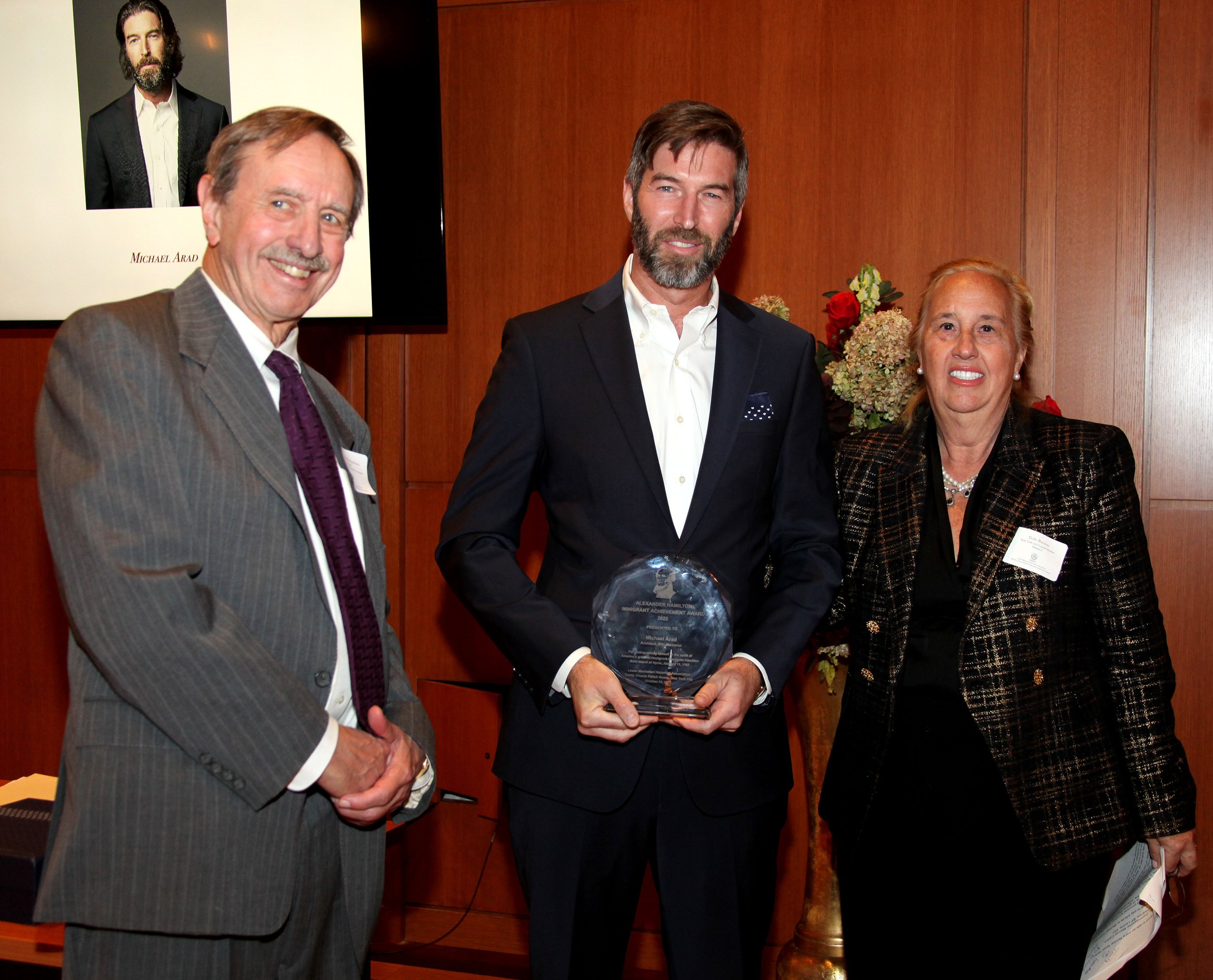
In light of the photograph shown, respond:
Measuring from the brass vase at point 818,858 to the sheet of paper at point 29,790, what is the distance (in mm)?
2039

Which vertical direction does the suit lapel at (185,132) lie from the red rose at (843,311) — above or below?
above

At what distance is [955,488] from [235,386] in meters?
1.52

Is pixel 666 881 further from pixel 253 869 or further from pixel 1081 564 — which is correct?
pixel 1081 564

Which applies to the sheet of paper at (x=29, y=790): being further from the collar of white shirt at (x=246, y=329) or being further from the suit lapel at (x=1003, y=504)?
the suit lapel at (x=1003, y=504)

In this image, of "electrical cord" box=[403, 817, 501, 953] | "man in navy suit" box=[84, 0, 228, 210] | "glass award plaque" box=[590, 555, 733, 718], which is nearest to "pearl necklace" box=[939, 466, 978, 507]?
"glass award plaque" box=[590, 555, 733, 718]

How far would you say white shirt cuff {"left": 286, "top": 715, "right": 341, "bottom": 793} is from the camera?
4.71 ft

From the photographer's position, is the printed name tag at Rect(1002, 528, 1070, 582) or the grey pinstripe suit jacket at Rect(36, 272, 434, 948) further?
the printed name tag at Rect(1002, 528, 1070, 582)

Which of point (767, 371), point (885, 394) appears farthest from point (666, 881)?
point (885, 394)

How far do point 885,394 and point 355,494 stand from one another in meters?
1.37

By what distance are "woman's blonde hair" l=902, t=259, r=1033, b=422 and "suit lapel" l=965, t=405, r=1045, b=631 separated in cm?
18

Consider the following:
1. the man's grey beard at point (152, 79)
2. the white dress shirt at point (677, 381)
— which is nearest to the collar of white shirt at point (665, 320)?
the white dress shirt at point (677, 381)

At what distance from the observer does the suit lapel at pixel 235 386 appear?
4.82 feet

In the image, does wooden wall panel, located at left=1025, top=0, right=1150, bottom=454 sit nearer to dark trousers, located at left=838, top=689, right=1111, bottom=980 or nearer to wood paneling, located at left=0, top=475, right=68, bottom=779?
dark trousers, located at left=838, top=689, right=1111, bottom=980

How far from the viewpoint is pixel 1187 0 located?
296 cm
